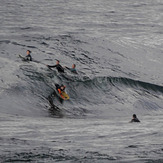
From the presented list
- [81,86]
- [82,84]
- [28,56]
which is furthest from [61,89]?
[28,56]

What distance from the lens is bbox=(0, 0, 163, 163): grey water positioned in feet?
74.0

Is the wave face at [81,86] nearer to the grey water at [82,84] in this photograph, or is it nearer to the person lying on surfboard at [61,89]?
the grey water at [82,84]

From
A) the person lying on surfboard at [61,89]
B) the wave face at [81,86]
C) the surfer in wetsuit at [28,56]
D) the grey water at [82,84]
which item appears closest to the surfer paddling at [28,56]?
the surfer in wetsuit at [28,56]

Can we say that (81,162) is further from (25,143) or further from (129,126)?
(129,126)

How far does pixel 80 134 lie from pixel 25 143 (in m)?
4.02

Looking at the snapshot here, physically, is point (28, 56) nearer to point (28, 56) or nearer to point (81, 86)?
point (28, 56)

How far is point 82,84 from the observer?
3900 cm

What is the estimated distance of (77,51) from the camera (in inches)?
1925

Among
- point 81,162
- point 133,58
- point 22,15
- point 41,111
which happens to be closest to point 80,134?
point 81,162

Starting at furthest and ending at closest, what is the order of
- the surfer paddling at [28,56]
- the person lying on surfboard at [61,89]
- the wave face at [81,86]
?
the surfer paddling at [28,56] → the person lying on surfboard at [61,89] → the wave face at [81,86]

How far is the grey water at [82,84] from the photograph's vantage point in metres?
22.6


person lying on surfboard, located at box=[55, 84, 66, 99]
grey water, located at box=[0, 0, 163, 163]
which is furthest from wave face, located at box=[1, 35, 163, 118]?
person lying on surfboard, located at box=[55, 84, 66, 99]

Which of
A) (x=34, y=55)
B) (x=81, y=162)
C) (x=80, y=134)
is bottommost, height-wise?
(x=81, y=162)

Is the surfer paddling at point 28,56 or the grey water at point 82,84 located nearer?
the grey water at point 82,84
